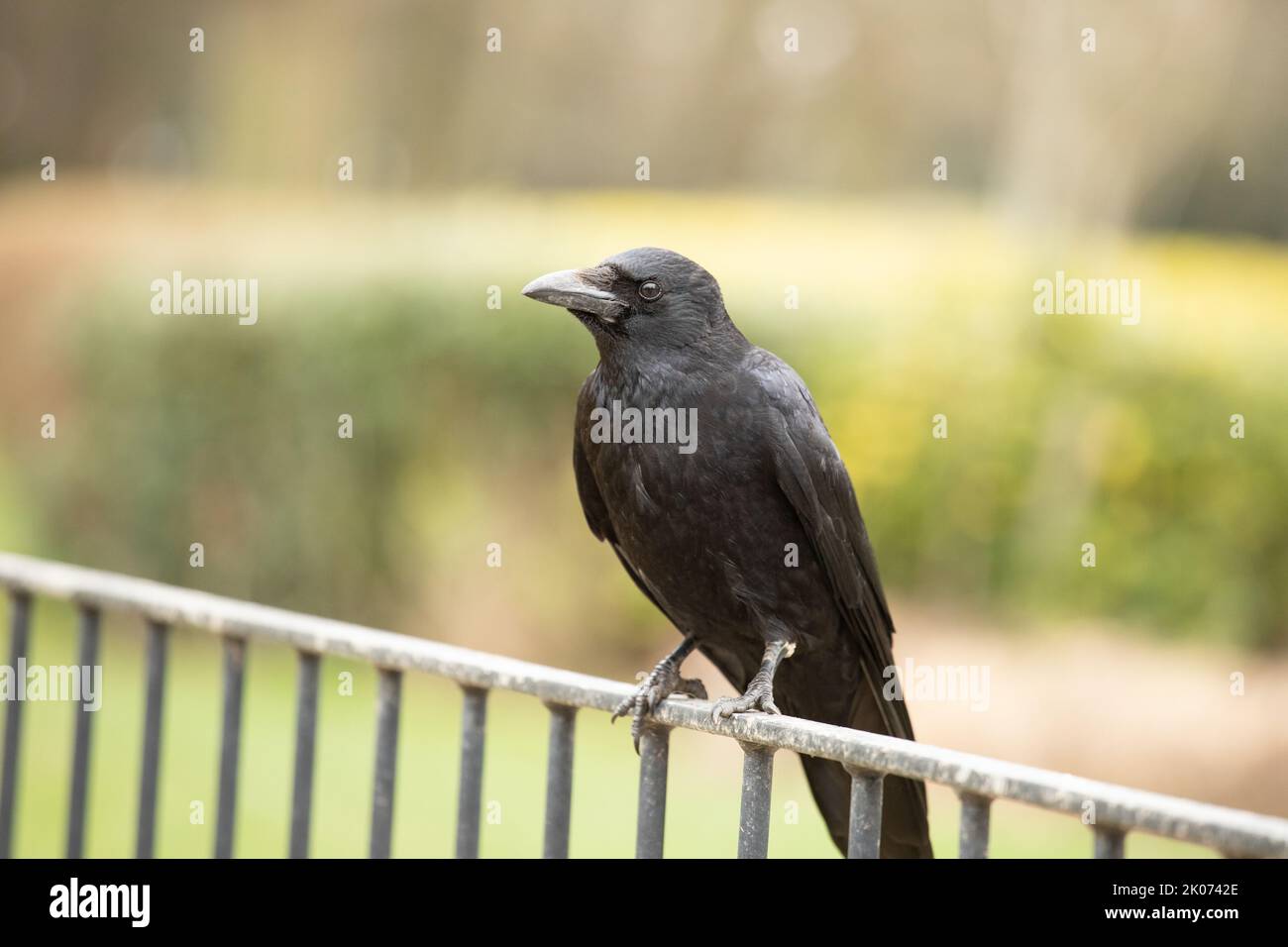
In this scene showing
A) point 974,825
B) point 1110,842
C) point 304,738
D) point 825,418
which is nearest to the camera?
point 1110,842

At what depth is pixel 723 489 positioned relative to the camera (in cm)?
267

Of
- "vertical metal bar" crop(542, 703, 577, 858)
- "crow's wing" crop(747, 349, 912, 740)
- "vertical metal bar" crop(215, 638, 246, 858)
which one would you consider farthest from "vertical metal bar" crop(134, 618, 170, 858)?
"crow's wing" crop(747, 349, 912, 740)

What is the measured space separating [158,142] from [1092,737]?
1035 cm

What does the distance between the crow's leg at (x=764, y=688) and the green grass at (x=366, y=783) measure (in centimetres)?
190

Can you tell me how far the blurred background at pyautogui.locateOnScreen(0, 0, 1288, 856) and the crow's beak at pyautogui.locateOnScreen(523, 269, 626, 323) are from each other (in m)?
2.72

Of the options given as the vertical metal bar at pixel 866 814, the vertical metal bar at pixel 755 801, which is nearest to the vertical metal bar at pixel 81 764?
the vertical metal bar at pixel 755 801

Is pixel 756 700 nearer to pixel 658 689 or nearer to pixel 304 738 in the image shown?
pixel 658 689

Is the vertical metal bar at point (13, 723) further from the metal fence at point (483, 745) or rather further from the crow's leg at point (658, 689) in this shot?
the crow's leg at point (658, 689)

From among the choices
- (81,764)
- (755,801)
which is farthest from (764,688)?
(81,764)

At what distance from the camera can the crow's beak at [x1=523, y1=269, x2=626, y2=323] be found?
8.77 feet

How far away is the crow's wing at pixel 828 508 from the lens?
268 cm

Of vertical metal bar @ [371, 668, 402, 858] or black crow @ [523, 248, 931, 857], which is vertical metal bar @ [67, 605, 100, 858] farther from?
black crow @ [523, 248, 931, 857]

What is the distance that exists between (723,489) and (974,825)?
45.6 inches
